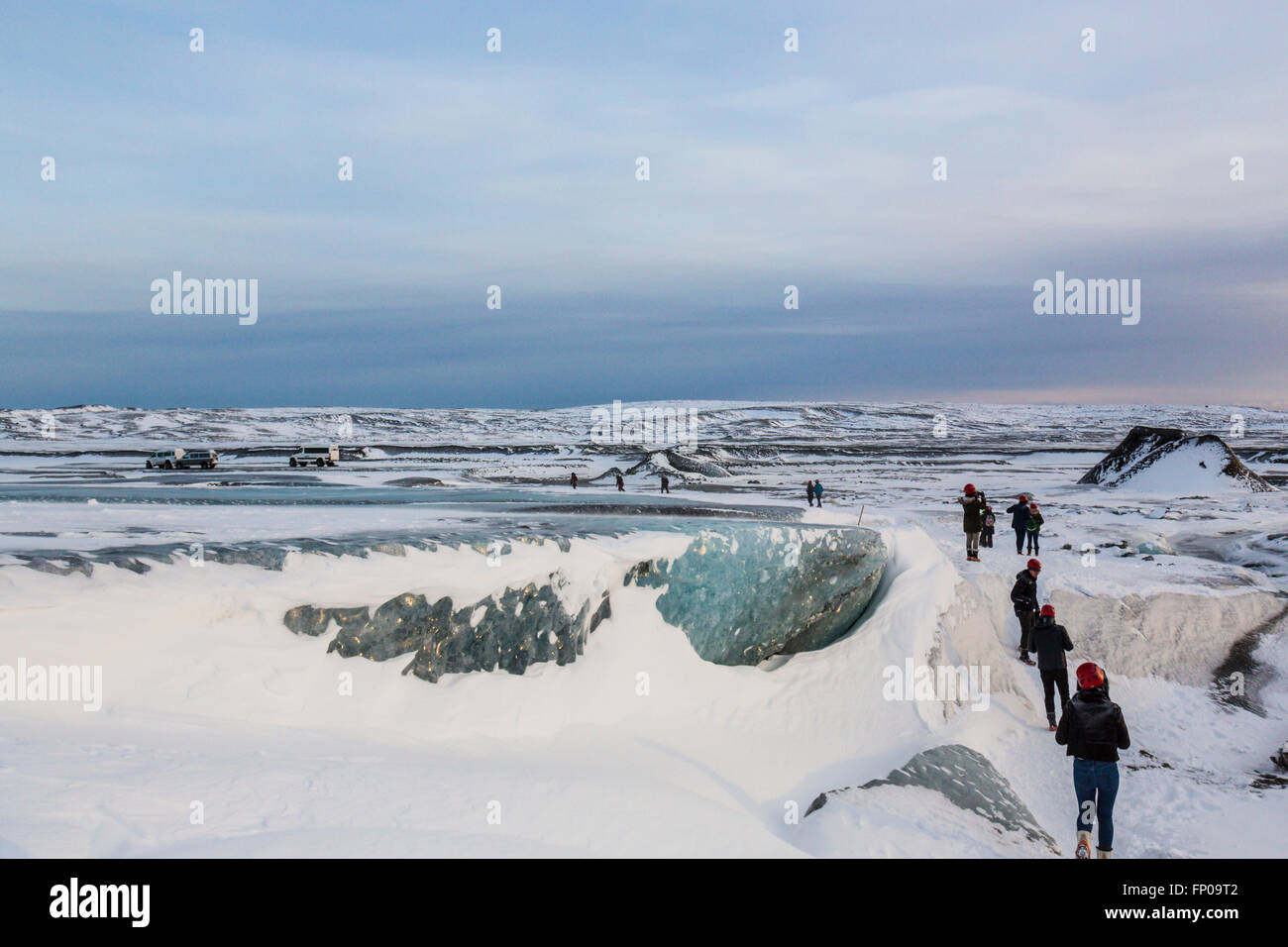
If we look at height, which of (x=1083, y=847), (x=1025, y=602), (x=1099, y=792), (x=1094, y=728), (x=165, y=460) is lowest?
(x=1083, y=847)

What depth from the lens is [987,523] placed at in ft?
62.0

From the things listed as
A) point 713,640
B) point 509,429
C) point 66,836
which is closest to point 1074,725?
point 713,640

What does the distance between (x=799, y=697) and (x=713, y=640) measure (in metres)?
1.12

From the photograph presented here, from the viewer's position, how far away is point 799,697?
31.1 ft

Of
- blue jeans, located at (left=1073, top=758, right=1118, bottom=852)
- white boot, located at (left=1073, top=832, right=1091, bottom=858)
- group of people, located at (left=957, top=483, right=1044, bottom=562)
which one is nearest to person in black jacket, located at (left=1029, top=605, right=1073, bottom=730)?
white boot, located at (left=1073, top=832, right=1091, bottom=858)

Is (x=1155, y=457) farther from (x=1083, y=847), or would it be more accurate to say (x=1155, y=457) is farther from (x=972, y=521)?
(x=1083, y=847)

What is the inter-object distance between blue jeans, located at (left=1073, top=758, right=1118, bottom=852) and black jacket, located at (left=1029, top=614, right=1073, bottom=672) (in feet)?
Answer: 11.4

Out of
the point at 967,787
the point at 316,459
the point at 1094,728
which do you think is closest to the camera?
the point at 1094,728

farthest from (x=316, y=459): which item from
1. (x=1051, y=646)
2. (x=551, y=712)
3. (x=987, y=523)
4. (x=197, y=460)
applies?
(x=1051, y=646)

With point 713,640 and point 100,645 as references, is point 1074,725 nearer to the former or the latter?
point 713,640

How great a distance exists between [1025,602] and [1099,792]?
19.2 ft

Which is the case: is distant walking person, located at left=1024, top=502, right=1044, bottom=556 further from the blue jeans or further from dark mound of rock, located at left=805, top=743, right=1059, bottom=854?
the blue jeans

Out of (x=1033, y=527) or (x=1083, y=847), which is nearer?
(x=1083, y=847)

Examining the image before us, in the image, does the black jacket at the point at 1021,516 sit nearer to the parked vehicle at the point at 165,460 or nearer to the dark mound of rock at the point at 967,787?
the dark mound of rock at the point at 967,787
